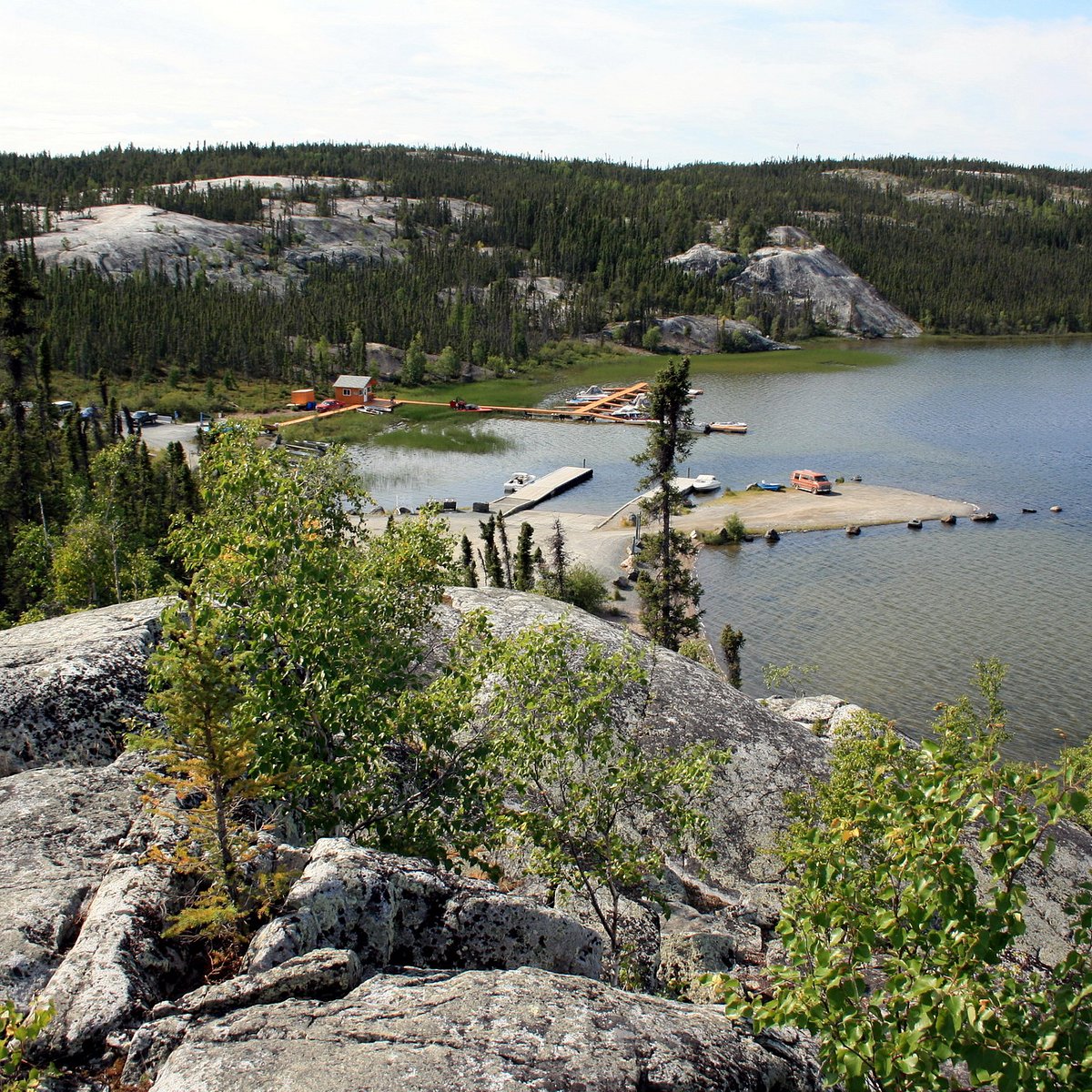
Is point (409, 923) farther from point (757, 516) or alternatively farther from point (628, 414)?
point (628, 414)

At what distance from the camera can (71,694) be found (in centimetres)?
1844

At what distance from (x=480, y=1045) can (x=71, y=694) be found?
13.4 meters

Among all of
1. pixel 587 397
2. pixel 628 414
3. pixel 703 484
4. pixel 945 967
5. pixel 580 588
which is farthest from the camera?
pixel 587 397

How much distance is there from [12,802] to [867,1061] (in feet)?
42.0

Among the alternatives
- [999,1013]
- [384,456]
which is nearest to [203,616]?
[999,1013]

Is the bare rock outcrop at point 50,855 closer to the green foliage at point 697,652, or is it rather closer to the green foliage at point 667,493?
the green foliage at point 697,652

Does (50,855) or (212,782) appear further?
(50,855)

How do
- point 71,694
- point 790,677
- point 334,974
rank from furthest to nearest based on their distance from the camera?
1. point 790,677
2. point 71,694
3. point 334,974

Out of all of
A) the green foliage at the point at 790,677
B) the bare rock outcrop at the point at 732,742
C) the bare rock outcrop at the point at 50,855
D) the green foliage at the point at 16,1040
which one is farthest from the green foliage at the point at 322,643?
the green foliage at the point at 790,677

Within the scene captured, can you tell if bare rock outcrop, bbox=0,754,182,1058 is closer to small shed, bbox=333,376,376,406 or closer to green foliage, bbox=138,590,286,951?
green foliage, bbox=138,590,286,951

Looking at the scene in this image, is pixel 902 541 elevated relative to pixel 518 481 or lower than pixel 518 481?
lower

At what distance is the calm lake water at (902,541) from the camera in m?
58.5

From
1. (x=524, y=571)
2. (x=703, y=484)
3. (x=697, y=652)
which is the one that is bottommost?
(x=703, y=484)

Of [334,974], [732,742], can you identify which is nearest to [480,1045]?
[334,974]
